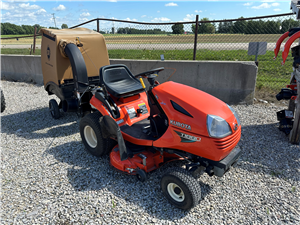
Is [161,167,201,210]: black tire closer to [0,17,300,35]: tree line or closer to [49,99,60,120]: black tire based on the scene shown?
[49,99,60,120]: black tire

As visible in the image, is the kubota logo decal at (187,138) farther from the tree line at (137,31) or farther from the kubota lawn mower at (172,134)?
the tree line at (137,31)

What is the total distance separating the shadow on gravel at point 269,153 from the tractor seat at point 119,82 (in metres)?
1.97

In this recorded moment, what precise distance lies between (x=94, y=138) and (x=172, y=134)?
1.62 metres

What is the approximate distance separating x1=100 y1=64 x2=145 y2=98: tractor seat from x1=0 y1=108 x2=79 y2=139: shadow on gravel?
1534 millimetres

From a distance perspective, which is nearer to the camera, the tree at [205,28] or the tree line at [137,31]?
the tree at [205,28]

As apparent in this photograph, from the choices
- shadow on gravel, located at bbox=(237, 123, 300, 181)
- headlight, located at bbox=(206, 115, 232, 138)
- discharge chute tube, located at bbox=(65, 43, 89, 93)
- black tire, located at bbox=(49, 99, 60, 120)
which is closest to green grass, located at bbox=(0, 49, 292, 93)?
shadow on gravel, located at bbox=(237, 123, 300, 181)

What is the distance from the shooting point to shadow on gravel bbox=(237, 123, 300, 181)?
3.19 metres

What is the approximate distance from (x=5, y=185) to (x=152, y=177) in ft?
6.45

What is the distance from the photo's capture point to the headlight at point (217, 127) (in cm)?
229

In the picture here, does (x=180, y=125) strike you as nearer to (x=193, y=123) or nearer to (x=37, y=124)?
(x=193, y=123)

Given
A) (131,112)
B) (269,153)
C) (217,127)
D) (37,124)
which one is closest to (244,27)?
(269,153)

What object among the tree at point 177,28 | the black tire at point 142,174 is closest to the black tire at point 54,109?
the black tire at point 142,174

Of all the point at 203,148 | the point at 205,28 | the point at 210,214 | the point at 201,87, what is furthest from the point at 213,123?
the point at 205,28

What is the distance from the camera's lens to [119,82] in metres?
3.77
